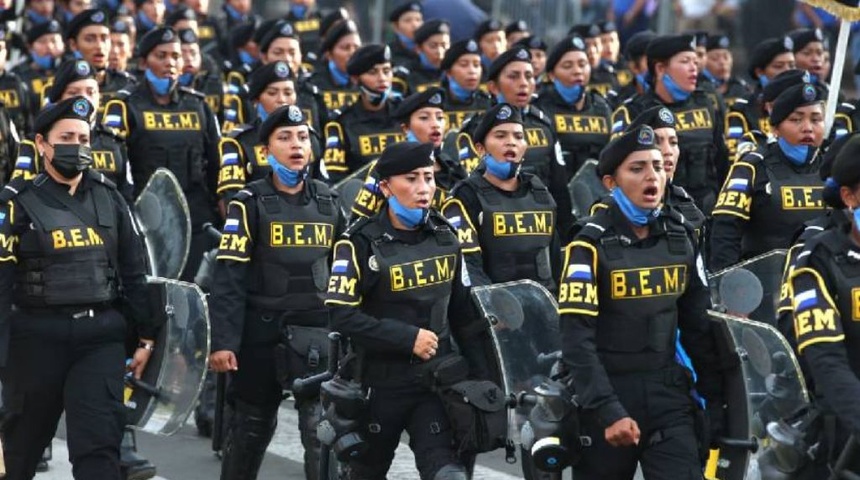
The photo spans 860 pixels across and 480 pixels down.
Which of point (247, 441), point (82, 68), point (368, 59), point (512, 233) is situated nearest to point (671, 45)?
point (368, 59)

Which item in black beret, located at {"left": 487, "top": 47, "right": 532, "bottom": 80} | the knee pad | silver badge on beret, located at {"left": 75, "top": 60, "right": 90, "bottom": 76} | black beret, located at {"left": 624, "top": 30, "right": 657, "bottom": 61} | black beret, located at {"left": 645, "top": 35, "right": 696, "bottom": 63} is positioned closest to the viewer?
the knee pad

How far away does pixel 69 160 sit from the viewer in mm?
9758

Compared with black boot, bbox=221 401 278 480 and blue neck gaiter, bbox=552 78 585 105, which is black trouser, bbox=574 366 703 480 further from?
blue neck gaiter, bbox=552 78 585 105

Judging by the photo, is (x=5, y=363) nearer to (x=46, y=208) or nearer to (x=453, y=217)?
(x=46, y=208)

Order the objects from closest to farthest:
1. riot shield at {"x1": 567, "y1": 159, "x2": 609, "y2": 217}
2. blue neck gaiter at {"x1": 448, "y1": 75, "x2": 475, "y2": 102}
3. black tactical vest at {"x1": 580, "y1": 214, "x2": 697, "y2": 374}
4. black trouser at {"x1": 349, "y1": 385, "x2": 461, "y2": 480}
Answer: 1. black tactical vest at {"x1": 580, "y1": 214, "x2": 697, "y2": 374}
2. black trouser at {"x1": 349, "y1": 385, "x2": 461, "y2": 480}
3. riot shield at {"x1": 567, "y1": 159, "x2": 609, "y2": 217}
4. blue neck gaiter at {"x1": 448, "y1": 75, "x2": 475, "y2": 102}

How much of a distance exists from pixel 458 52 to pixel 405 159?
6.20 m

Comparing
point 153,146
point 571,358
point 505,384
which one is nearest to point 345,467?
point 505,384

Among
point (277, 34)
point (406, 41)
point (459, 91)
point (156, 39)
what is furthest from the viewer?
point (406, 41)

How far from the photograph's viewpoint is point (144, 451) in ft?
40.9

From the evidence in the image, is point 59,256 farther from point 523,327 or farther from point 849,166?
point 849,166

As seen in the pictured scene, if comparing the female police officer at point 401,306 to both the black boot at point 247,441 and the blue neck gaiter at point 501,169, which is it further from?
the blue neck gaiter at point 501,169

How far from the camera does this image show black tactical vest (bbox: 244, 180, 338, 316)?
34.9 ft

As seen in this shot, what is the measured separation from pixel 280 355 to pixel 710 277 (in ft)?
7.45

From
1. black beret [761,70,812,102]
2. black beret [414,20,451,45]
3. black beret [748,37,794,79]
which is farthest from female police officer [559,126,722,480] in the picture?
black beret [414,20,451,45]
